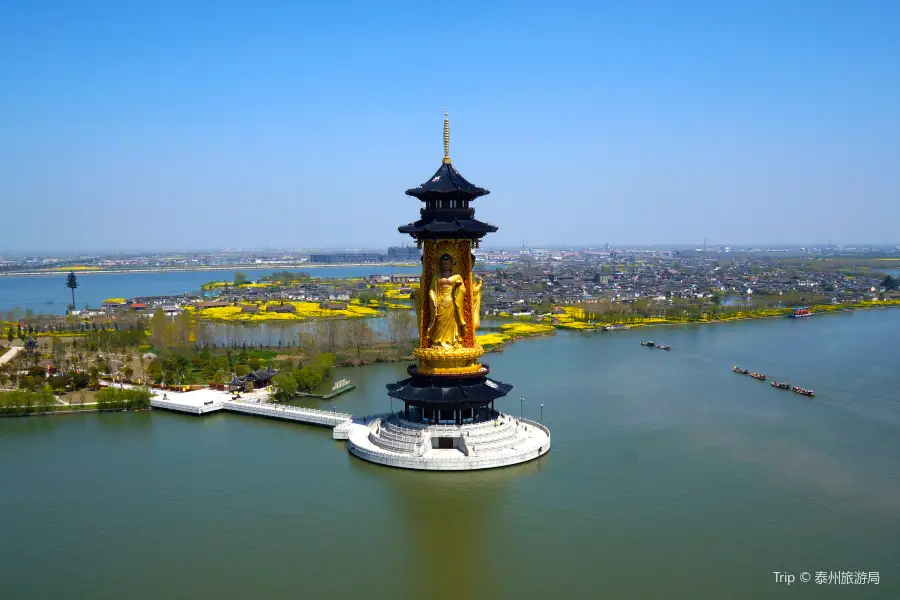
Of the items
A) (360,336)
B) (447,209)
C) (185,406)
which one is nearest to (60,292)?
(360,336)

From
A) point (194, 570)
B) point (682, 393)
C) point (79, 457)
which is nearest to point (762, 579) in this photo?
point (194, 570)

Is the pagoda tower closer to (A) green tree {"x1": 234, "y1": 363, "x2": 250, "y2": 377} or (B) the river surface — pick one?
(B) the river surface

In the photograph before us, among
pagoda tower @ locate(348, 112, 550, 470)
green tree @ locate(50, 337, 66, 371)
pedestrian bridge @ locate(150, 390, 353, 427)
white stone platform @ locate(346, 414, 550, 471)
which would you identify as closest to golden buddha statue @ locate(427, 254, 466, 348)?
pagoda tower @ locate(348, 112, 550, 470)

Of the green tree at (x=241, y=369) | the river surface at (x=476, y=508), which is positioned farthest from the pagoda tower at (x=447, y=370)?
the green tree at (x=241, y=369)

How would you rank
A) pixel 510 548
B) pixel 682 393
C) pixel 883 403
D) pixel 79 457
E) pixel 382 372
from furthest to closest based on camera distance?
pixel 382 372, pixel 682 393, pixel 883 403, pixel 79 457, pixel 510 548

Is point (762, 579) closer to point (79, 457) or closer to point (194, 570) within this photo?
point (194, 570)

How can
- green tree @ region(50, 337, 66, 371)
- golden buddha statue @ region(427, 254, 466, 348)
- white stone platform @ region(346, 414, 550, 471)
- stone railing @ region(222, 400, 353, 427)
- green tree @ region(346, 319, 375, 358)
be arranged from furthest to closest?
green tree @ region(346, 319, 375, 358) → green tree @ region(50, 337, 66, 371) → stone railing @ region(222, 400, 353, 427) → golden buddha statue @ region(427, 254, 466, 348) → white stone platform @ region(346, 414, 550, 471)
